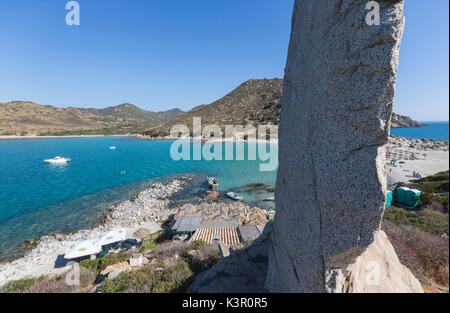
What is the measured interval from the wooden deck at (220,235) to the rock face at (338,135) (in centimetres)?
809

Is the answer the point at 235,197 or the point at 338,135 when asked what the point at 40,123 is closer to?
the point at 235,197

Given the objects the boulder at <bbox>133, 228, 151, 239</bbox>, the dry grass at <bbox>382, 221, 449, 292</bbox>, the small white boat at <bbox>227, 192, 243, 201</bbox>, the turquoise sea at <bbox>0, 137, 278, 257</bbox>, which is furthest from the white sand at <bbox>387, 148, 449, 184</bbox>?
the boulder at <bbox>133, 228, 151, 239</bbox>

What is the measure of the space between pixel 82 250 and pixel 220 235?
8.31m

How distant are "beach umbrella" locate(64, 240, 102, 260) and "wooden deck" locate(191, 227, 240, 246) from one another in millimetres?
6064

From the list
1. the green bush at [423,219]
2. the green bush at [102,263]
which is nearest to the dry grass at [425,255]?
the green bush at [423,219]

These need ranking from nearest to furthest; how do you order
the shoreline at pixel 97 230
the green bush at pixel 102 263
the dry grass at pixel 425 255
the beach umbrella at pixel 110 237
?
the dry grass at pixel 425 255
the green bush at pixel 102 263
the shoreline at pixel 97 230
the beach umbrella at pixel 110 237

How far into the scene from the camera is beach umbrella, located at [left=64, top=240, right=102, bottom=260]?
11238 millimetres

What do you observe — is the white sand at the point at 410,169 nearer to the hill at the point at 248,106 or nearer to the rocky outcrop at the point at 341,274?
the rocky outcrop at the point at 341,274

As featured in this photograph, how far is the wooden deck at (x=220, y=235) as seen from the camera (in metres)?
10.7

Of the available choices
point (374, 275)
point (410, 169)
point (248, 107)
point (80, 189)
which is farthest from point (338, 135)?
point (248, 107)

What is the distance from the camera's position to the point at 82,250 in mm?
11445
